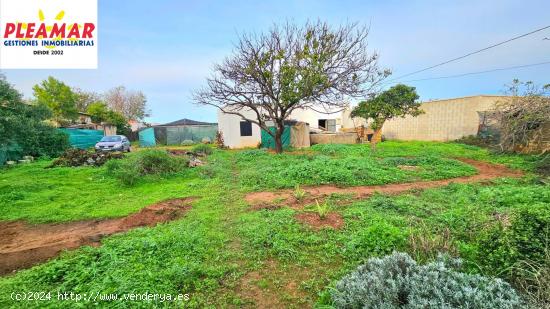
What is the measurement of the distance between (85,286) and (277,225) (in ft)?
8.31

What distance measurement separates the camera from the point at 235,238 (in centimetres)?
389

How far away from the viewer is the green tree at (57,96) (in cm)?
2342

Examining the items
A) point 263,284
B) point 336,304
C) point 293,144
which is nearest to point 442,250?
point 336,304

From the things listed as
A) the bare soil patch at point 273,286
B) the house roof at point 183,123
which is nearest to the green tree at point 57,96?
the house roof at point 183,123

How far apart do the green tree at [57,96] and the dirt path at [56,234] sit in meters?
24.3

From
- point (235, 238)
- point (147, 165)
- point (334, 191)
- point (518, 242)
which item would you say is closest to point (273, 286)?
point (235, 238)

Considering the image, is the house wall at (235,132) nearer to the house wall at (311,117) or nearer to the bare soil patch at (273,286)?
the house wall at (311,117)

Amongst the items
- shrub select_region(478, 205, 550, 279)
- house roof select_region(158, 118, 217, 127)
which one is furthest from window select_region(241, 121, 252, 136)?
shrub select_region(478, 205, 550, 279)

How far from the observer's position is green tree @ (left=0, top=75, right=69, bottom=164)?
1002cm

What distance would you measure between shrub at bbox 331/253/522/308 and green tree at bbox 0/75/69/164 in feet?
42.4

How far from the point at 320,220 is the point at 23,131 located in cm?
1316

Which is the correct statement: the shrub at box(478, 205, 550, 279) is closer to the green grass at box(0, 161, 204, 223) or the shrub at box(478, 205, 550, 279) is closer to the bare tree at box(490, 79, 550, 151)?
the green grass at box(0, 161, 204, 223)

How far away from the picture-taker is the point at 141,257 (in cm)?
317

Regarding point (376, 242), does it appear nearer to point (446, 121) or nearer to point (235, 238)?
point (235, 238)
